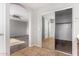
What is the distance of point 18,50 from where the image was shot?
114cm

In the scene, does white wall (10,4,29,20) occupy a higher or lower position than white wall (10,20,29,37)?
higher

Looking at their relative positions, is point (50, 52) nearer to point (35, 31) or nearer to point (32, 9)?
point (35, 31)

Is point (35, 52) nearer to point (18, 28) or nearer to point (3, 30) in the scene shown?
point (18, 28)

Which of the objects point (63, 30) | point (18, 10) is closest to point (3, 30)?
point (18, 10)

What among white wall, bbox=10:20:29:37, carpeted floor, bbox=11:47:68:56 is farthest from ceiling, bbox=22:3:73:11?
carpeted floor, bbox=11:47:68:56

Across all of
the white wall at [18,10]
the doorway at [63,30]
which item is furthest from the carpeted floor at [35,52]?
the white wall at [18,10]

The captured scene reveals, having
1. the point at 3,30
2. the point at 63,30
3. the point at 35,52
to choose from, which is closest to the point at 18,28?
the point at 3,30

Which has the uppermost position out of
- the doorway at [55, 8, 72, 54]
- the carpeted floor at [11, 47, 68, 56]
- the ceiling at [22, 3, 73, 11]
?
the ceiling at [22, 3, 73, 11]

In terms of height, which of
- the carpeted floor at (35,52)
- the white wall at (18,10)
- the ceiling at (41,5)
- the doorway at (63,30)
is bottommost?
the carpeted floor at (35,52)

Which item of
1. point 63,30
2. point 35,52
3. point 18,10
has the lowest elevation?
point 35,52

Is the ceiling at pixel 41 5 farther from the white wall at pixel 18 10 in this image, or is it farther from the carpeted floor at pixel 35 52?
the carpeted floor at pixel 35 52

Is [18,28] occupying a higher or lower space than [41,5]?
lower

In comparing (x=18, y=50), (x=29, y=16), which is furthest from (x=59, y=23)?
(x=18, y=50)

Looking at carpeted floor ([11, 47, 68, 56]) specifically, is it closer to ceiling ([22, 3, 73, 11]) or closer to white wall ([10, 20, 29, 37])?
white wall ([10, 20, 29, 37])
